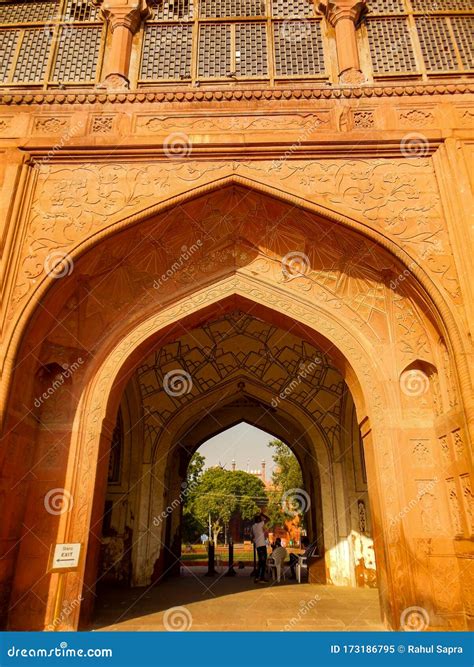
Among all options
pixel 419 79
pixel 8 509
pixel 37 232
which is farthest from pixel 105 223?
pixel 419 79

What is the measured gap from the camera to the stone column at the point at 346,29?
5.48 metres

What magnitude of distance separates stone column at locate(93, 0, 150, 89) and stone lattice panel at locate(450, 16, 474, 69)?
3959mm

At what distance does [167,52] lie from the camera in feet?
19.3

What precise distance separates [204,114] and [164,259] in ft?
5.64

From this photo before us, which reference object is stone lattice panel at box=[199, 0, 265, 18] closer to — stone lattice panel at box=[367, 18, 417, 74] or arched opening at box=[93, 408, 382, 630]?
stone lattice panel at box=[367, 18, 417, 74]

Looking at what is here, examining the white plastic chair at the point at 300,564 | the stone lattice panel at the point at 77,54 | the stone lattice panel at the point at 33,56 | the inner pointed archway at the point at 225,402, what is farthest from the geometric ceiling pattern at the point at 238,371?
the stone lattice panel at the point at 33,56

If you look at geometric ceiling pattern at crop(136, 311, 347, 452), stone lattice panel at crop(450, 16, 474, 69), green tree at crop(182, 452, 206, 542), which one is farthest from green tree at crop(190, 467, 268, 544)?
stone lattice panel at crop(450, 16, 474, 69)

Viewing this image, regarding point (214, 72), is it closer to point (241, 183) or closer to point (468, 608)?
point (241, 183)

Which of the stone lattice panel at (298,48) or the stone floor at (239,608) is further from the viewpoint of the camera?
the stone lattice panel at (298,48)

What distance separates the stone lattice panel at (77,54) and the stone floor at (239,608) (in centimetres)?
606

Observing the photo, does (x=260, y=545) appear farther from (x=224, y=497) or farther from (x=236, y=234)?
(x=224, y=497)

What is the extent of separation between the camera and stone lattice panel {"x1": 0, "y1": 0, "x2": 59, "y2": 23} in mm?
6172

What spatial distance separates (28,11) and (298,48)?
3680 millimetres

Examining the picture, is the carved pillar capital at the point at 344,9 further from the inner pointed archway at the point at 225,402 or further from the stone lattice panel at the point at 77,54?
the inner pointed archway at the point at 225,402
